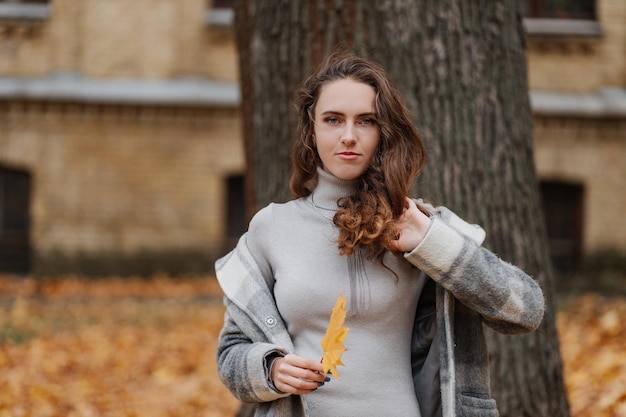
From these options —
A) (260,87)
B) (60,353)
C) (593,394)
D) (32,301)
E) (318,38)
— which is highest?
(318,38)

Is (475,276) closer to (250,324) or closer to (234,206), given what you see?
(250,324)

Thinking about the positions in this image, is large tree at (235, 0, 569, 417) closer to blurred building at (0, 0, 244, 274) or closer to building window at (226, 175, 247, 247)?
blurred building at (0, 0, 244, 274)

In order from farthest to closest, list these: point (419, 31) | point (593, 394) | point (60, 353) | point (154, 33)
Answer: point (154, 33) → point (60, 353) → point (593, 394) → point (419, 31)

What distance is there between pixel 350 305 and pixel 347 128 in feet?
1.58

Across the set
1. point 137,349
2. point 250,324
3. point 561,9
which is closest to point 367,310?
point 250,324

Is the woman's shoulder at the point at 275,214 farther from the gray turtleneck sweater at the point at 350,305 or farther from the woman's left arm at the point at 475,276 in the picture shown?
the woman's left arm at the point at 475,276

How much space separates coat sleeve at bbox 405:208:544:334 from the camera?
2.36 meters

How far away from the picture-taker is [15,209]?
1312 centimetres

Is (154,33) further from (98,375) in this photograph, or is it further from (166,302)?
(98,375)

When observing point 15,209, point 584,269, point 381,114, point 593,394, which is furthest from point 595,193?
point 381,114

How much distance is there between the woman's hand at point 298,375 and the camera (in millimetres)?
2275

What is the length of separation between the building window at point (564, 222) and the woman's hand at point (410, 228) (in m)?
11.0

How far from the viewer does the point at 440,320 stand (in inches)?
98.4

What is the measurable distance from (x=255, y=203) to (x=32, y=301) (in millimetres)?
7976
